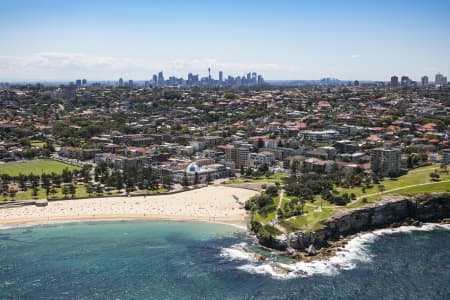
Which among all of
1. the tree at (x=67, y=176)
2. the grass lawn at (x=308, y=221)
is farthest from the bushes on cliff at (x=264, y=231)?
the tree at (x=67, y=176)

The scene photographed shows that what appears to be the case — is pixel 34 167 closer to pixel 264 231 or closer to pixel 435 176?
pixel 264 231

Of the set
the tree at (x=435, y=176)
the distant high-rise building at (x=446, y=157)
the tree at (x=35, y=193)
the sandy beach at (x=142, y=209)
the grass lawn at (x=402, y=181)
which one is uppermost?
the distant high-rise building at (x=446, y=157)

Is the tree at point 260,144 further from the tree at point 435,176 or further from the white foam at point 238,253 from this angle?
the white foam at point 238,253

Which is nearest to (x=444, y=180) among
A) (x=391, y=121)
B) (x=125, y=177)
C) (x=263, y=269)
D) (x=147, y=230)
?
(x=263, y=269)

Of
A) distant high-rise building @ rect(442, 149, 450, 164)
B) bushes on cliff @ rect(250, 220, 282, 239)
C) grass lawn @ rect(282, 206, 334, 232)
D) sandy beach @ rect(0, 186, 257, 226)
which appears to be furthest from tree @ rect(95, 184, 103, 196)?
distant high-rise building @ rect(442, 149, 450, 164)

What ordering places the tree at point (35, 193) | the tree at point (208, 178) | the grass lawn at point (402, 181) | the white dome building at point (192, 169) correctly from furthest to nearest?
the tree at point (208, 178) < the white dome building at point (192, 169) < the tree at point (35, 193) < the grass lawn at point (402, 181)

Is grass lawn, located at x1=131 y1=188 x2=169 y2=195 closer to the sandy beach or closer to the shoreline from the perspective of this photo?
the sandy beach
